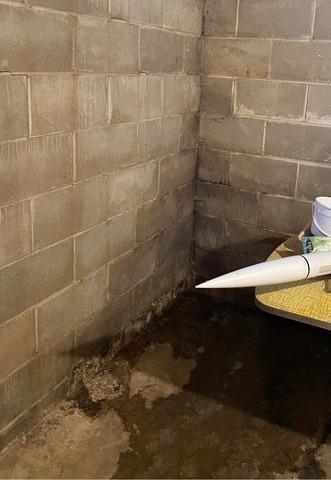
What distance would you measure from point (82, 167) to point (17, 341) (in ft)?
2.54

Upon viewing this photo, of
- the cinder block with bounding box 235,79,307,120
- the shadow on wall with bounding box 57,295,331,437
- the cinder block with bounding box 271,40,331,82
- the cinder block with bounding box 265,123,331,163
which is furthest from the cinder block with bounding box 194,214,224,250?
the cinder block with bounding box 271,40,331,82

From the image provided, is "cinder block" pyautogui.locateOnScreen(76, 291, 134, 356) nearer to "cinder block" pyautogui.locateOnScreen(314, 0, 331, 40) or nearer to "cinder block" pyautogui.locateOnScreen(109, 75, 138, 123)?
"cinder block" pyautogui.locateOnScreen(109, 75, 138, 123)

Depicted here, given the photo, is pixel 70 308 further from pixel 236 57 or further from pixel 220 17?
pixel 220 17

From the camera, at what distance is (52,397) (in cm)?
240

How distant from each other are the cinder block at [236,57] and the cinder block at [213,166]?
46 centimetres

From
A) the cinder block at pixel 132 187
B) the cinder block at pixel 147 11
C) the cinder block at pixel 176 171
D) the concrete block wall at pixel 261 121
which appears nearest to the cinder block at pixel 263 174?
the concrete block wall at pixel 261 121

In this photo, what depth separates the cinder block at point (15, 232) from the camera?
1.94 metres

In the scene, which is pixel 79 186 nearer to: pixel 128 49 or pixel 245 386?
pixel 128 49

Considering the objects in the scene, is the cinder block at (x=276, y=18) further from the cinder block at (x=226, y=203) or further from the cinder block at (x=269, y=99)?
the cinder block at (x=226, y=203)

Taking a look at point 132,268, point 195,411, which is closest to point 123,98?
point 132,268

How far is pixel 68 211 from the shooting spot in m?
2.26

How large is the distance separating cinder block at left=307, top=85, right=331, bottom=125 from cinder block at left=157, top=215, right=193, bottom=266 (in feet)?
3.22

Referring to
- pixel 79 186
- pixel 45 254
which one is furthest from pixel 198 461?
pixel 79 186

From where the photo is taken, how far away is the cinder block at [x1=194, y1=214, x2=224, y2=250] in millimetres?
3344
